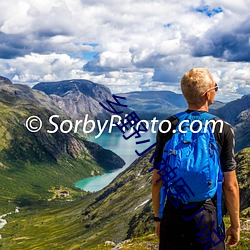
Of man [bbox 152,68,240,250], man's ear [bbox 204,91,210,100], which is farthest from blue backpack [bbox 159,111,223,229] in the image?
man's ear [bbox 204,91,210,100]

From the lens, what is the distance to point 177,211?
10406 millimetres

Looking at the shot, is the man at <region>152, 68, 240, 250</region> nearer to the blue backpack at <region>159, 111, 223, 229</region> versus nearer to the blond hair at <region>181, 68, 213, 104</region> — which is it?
the blond hair at <region>181, 68, 213, 104</region>

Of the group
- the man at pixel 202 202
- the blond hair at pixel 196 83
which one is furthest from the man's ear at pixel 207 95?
the blond hair at pixel 196 83

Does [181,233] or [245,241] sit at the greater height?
[181,233]

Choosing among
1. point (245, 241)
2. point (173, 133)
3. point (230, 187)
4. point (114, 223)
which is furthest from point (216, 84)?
point (114, 223)

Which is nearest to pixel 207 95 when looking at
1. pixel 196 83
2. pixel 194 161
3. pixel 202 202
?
pixel 196 83

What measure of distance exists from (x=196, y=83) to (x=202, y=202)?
3337mm

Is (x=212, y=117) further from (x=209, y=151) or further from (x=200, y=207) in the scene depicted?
(x=200, y=207)

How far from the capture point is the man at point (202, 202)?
33.5ft

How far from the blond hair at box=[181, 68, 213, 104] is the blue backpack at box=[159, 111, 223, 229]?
2.12 feet

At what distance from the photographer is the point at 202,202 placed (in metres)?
10.0

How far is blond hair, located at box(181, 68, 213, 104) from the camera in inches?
407

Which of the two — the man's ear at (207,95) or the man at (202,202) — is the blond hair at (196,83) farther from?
the man's ear at (207,95)

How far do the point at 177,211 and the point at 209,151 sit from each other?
2044 mm
